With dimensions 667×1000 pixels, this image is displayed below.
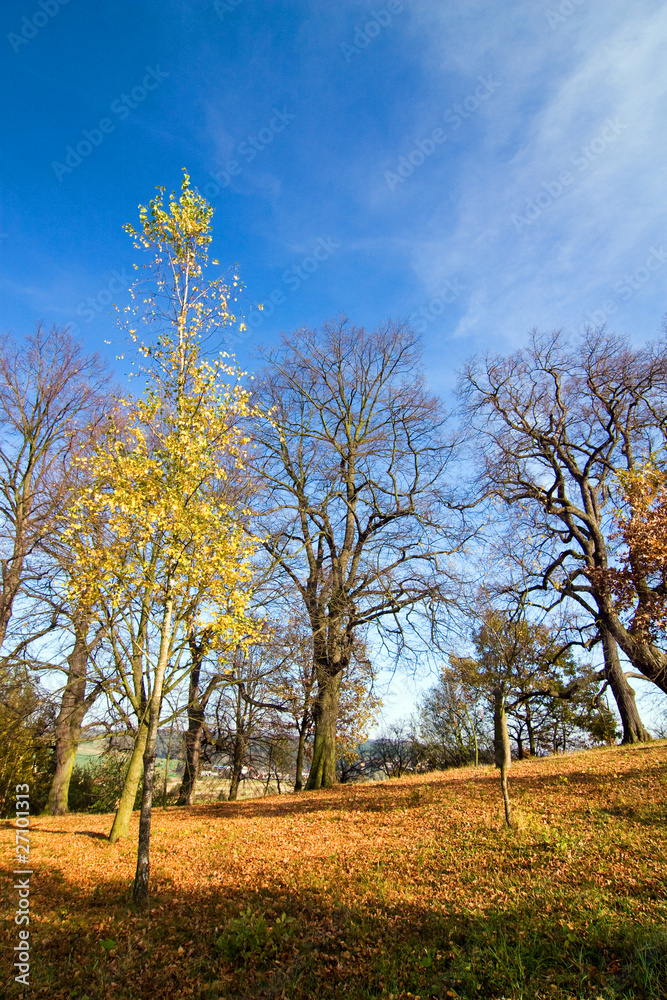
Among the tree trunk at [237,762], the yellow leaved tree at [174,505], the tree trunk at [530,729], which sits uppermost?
the yellow leaved tree at [174,505]

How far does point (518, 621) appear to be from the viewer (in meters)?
14.4

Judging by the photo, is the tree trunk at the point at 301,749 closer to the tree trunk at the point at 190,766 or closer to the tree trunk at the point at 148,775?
the tree trunk at the point at 190,766

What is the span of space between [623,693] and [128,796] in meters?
14.9

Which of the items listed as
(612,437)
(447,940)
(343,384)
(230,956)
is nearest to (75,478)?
(343,384)

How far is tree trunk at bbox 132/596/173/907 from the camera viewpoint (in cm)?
649

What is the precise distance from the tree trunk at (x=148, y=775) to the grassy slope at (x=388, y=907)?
26cm

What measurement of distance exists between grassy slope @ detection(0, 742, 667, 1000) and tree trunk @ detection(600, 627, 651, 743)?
6.45 meters

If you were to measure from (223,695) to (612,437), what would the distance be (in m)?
22.1

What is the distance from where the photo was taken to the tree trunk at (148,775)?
6488mm

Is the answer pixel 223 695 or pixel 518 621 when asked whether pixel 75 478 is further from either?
pixel 223 695

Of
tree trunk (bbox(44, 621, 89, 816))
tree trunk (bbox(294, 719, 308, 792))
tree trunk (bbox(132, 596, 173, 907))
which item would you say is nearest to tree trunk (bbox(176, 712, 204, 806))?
tree trunk (bbox(44, 621, 89, 816))

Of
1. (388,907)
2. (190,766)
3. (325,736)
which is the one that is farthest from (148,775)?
(190,766)

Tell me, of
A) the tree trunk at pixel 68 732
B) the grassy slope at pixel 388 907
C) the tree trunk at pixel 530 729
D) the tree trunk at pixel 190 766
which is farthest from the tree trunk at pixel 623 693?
the tree trunk at pixel 68 732

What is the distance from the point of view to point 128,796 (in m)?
10.3
